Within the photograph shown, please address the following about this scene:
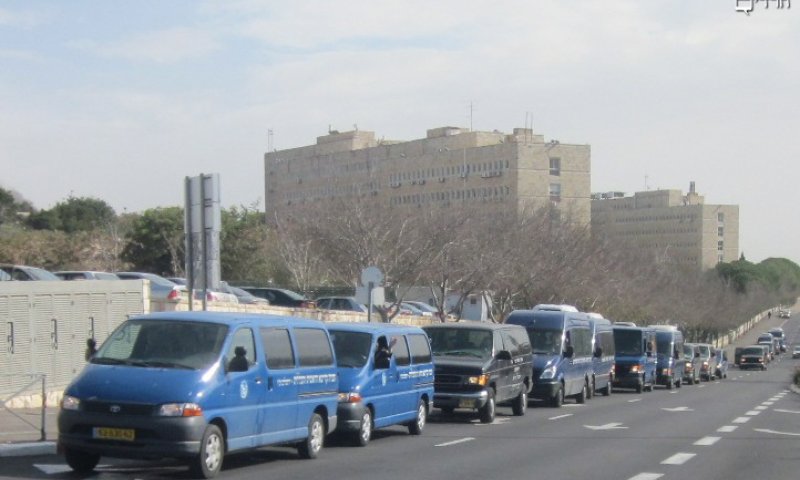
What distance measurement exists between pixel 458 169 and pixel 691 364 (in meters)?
47.8

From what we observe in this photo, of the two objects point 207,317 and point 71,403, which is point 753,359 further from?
point 71,403

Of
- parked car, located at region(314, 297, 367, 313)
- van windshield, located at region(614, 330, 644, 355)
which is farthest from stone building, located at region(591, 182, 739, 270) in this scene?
van windshield, located at region(614, 330, 644, 355)

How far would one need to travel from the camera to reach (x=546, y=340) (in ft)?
103

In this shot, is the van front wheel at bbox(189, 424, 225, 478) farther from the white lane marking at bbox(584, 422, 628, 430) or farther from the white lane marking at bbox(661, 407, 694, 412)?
the white lane marking at bbox(661, 407, 694, 412)

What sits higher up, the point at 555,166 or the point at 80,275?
the point at 555,166

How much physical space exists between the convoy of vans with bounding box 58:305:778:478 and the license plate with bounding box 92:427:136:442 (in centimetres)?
1

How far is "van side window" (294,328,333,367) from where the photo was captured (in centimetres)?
1639

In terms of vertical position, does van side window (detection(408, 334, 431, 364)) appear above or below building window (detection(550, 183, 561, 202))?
below

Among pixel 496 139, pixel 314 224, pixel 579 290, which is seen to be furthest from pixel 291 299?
pixel 496 139

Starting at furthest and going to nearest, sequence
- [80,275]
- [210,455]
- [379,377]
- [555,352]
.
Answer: [80,275], [555,352], [379,377], [210,455]

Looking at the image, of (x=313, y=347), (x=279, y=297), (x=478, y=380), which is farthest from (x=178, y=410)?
(x=279, y=297)

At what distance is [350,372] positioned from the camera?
735 inches

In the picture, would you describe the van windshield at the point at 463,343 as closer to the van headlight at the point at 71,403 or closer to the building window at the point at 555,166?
the van headlight at the point at 71,403

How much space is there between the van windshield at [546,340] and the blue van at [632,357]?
1238 centimetres
